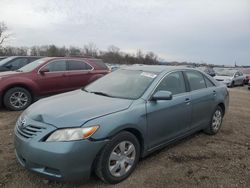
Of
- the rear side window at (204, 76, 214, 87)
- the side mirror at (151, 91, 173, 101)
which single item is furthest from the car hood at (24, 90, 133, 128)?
the rear side window at (204, 76, 214, 87)

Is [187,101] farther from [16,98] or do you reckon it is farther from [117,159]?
[16,98]

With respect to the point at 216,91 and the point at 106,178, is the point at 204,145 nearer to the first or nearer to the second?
the point at 216,91

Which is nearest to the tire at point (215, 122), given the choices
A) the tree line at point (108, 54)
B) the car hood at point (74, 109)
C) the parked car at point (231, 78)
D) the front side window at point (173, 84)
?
the front side window at point (173, 84)

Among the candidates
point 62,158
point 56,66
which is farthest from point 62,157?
point 56,66

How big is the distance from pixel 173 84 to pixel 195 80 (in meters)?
0.85

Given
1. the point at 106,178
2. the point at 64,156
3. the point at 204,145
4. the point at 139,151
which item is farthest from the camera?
the point at 204,145

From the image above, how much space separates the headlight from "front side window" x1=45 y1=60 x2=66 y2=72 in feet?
17.9

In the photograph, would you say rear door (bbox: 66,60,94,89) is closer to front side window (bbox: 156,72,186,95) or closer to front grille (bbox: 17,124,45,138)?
front side window (bbox: 156,72,186,95)

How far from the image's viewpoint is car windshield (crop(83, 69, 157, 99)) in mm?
4031

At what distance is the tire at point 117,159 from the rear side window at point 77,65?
222 inches

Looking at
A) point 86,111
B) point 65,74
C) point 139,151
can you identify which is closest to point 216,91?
point 139,151

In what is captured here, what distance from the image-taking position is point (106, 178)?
3268mm

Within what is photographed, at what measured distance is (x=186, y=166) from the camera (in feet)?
13.2

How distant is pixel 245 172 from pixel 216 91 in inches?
82.0
